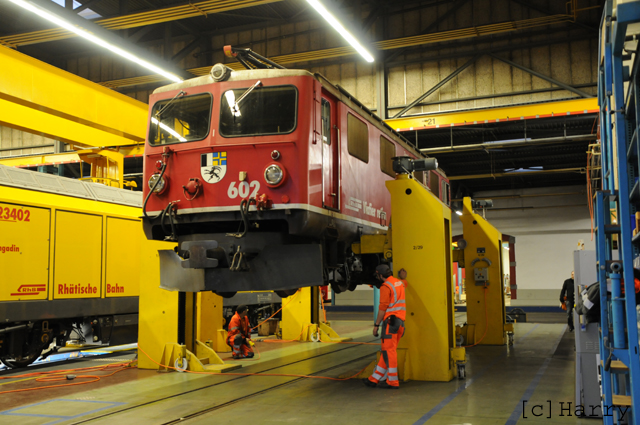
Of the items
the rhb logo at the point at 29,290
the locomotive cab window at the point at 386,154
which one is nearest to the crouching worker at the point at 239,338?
the rhb logo at the point at 29,290

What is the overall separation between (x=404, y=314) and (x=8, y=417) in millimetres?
4631

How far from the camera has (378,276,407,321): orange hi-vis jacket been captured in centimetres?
729

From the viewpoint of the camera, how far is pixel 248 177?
249 inches

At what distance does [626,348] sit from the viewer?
138 inches

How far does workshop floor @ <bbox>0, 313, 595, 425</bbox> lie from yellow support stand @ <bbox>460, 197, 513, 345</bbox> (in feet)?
7.14

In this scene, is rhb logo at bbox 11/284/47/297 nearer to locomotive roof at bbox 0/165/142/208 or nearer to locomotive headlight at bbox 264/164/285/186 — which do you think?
locomotive roof at bbox 0/165/142/208

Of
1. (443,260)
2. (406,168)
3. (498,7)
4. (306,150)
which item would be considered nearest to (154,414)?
(306,150)

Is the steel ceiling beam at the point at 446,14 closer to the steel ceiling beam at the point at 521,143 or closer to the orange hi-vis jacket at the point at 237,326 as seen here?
the steel ceiling beam at the point at 521,143

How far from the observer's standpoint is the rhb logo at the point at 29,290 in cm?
877

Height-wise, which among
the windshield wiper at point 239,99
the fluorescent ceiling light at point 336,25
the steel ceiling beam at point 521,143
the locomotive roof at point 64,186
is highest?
the fluorescent ceiling light at point 336,25

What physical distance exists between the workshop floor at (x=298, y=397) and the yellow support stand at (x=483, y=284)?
218 cm

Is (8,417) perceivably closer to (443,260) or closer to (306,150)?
(306,150)

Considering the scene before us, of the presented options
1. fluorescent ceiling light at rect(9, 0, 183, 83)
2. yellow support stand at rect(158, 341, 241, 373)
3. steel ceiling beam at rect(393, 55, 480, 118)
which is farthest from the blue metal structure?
steel ceiling beam at rect(393, 55, 480, 118)

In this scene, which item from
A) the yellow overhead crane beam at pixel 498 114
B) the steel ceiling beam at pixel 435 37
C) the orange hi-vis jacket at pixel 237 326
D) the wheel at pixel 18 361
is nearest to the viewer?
the wheel at pixel 18 361
